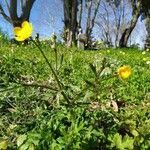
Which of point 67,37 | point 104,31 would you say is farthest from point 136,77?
point 104,31

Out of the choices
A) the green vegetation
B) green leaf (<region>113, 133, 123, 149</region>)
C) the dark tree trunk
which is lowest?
green leaf (<region>113, 133, 123, 149</region>)

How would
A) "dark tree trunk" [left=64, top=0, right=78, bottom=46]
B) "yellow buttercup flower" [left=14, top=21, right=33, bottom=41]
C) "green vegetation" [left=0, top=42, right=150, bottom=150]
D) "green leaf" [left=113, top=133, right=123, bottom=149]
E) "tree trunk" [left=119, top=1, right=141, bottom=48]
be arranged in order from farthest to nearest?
"tree trunk" [left=119, top=1, right=141, bottom=48] → "dark tree trunk" [left=64, top=0, right=78, bottom=46] → "green leaf" [left=113, top=133, right=123, bottom=149] → "green vegetation" [left=0, top=42, right=150, bottom=150] → "yellow buttercup flower" [left=14, top=21, right=33, bottom=41]

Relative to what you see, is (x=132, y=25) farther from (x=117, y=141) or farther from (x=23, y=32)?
(x=23, y=32)

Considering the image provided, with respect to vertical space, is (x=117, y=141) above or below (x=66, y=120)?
below

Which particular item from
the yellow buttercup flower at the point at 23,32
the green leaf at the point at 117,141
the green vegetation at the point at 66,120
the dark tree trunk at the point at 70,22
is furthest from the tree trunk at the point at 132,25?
the yellow buttercup flower at the point at 23,32

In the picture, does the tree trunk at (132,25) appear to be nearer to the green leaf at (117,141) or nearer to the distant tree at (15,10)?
the distant tree at (15,10)

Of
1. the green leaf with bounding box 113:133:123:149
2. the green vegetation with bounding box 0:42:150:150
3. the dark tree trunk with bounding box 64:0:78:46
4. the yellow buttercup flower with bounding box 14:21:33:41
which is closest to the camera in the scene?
the yellow buttercup flower with bounding box 14:21:33:41

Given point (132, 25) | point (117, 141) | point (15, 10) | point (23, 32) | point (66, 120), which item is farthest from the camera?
point (132, 25)

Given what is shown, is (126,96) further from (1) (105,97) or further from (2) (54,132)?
(2) (54,132)

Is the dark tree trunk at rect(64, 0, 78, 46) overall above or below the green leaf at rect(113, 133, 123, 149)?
above

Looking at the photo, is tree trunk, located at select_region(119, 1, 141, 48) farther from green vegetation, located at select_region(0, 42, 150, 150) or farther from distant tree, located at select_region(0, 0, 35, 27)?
green vegetation, located at select_region(0, 42, 150, 150)

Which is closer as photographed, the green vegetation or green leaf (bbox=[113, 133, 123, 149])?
the green vegetation

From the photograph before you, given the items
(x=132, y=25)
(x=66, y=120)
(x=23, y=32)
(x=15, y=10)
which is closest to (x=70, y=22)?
(x=15, y=10)

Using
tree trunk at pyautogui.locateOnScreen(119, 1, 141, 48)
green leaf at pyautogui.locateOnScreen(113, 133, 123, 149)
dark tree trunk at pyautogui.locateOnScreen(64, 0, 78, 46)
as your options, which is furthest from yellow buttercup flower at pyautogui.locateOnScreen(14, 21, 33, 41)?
tree trunk at pyautogui.locateOnScreen(119, 1, 141, 48)
